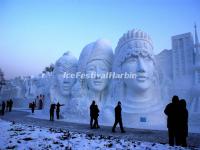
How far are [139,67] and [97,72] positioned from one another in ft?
12.4

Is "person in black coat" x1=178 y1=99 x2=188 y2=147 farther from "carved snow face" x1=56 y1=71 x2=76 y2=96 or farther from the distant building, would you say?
"carved snow face" x1=56 y1=71 x2=76 y2=96

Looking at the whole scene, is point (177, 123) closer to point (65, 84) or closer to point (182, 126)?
point (182, 126)

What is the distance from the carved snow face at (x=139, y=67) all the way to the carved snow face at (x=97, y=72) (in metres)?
2.25

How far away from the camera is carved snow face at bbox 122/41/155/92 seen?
45.7 ft

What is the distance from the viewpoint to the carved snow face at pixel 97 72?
1672 centimetres

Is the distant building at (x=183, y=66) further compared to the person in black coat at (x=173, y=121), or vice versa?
the distant building at (x=183, y=66)

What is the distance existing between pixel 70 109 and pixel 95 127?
6154 mm

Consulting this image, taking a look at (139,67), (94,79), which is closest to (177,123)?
(139,67)

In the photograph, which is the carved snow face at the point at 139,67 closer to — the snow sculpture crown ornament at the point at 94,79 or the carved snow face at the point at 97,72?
the carved snow face at the point at 97,72

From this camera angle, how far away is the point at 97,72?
1680 centimetres

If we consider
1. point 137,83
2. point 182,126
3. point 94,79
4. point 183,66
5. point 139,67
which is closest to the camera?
point 182,126

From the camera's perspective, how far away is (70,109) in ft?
55.8

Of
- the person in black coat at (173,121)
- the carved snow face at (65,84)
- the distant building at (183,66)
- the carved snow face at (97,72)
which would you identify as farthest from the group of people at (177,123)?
the carved snow face at (65,84)

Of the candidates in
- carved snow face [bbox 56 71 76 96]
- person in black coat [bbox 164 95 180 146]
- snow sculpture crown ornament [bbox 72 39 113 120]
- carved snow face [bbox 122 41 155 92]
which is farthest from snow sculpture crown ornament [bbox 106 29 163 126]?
person in black coat [bbox 164 95 180 146]
